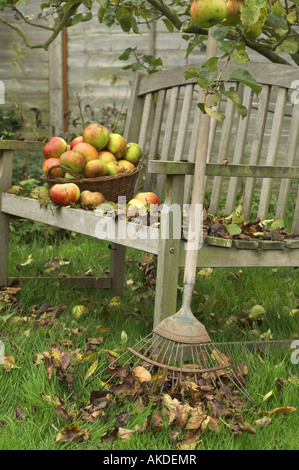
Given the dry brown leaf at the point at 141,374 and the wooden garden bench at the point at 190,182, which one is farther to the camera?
the wooden garden bench at the point at 190,182

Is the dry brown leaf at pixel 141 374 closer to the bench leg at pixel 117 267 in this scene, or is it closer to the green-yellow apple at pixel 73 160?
the green-yellow apple at pixel 73 160

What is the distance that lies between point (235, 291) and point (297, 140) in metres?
1.02

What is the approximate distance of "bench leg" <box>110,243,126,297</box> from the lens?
123 inches

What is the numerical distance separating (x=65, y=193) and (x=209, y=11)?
103 centimetres

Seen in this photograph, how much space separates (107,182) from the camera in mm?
2592

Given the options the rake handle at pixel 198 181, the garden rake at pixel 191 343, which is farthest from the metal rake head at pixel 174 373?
the rake handle at pixel 198 181

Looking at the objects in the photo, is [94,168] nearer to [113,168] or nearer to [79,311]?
[113,168]

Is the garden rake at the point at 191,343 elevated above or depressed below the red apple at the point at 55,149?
below

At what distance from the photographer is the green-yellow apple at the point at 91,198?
2498 millimetres

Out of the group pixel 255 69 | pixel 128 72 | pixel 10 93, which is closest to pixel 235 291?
pixel 255 69

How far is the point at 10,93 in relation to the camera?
228 inches

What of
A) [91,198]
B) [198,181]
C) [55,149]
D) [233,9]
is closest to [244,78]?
[233,9]

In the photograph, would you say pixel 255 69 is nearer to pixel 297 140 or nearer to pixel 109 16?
pixel 297 140

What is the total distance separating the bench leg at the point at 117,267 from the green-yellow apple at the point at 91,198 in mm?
593
